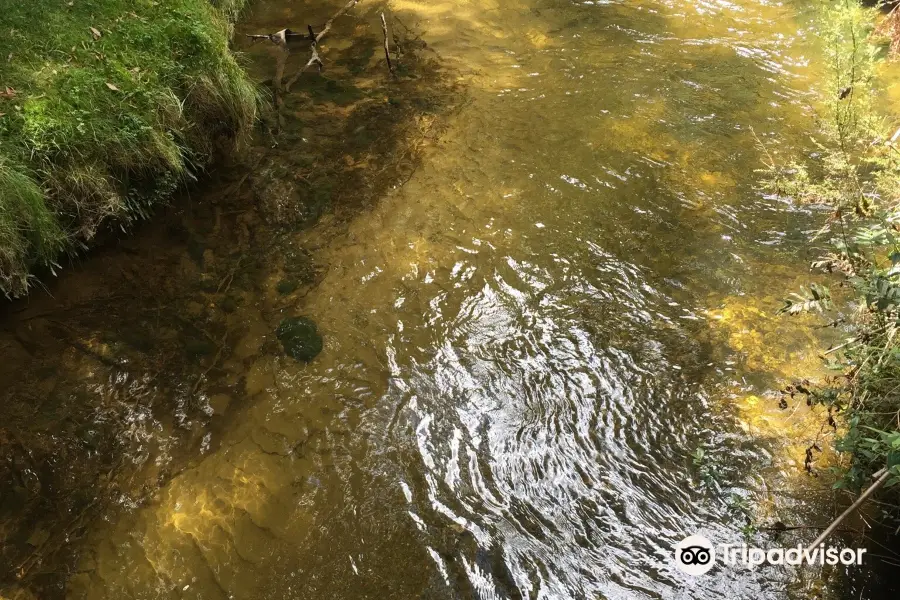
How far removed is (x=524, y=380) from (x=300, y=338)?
182 centimetres

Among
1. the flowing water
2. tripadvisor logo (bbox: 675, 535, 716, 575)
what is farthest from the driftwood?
tripadvisor logo (bbox: 675, 535, 716, 575)

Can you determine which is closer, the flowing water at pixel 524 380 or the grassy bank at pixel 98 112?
the flowing water at pixel 524 380

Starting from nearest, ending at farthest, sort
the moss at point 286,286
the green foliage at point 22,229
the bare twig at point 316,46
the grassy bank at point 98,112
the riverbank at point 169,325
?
the riverbank at point 169,325 < the green foliage at point 22,229 < the grassy bank at point 98,112 < the moss at point 286,286 < the bare twig at point 316,46

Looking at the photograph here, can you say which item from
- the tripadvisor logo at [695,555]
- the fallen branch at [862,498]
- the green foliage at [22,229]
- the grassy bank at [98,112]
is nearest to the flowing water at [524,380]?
the tripadvisor logo at [695,555]

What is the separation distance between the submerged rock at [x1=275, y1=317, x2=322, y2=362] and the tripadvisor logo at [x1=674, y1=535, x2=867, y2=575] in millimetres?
2867

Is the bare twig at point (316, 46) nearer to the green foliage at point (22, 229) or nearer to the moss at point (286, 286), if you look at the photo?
the moss at point (286, 286)

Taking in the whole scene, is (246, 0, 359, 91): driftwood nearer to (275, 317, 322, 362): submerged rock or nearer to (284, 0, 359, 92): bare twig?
(284, 0, 359, 92): bare twig

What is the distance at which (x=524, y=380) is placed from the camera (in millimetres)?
4047

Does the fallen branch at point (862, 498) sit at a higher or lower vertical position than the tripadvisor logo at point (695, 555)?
higher

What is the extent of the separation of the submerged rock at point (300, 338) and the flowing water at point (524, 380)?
0.10 m

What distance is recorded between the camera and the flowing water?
321cm

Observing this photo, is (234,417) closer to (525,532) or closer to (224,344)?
(224,344)

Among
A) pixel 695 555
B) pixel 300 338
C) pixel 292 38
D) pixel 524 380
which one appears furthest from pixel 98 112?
pixel 695 555

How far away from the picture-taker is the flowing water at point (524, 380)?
3.21 metres
